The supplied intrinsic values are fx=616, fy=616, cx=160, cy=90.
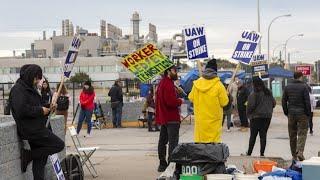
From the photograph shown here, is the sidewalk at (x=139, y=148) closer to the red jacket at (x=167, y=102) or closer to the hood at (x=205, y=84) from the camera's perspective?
the red jacket at (x=167, y=102)

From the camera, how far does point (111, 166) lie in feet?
38.5

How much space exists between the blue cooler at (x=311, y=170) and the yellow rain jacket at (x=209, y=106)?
2690mm

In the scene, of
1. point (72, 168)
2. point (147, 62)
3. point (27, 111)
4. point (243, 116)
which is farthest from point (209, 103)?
point (243, 116)

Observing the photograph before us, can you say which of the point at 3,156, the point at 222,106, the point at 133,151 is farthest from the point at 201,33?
the point at 133,151

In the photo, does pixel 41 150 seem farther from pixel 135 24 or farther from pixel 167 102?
pixel 135 24

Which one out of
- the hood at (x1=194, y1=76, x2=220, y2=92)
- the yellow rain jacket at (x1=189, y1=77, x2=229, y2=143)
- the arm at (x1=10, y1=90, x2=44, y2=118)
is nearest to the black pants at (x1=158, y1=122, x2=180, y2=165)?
the yellow rain jacket at (x1=189, y1=77, x2=229, y2=143)

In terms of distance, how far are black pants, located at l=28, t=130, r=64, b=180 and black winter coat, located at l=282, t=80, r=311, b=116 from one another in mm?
5615

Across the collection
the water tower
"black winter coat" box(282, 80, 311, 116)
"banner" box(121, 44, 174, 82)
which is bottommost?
"black winter coat" box(282, 80, 311, 116)

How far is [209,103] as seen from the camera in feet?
29.4

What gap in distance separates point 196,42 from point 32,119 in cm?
364

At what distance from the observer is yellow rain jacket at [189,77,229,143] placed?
8.95 m

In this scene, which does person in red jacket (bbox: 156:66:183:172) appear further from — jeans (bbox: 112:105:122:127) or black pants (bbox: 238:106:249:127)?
jeans (bbox: 112:105:122:127)

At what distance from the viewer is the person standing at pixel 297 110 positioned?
1178 centimetres

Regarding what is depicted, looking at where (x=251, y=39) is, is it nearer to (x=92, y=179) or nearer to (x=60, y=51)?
(x=92, y=179)
